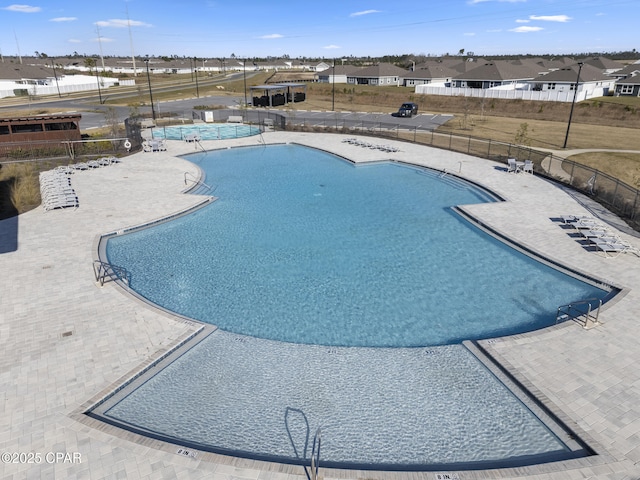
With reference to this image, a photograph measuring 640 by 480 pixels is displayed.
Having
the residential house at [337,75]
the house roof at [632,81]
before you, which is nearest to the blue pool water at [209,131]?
the residential house at [337,75]

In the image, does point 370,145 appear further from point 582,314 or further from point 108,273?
point 108,273

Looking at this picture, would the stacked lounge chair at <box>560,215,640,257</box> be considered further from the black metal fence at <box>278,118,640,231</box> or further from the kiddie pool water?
the kiddie pool water

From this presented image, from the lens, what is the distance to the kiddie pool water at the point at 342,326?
855 centimetres

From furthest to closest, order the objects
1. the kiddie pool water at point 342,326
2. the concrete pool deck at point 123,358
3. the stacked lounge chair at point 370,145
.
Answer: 1. the stacked lounge chair at point 370,145
2. the kiddie pool water at point 342,326
3. the concrete pool deck at point 123,358

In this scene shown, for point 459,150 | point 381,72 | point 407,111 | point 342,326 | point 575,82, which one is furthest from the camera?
point 381,72

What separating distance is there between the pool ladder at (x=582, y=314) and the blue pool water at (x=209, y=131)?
3334 centimetres

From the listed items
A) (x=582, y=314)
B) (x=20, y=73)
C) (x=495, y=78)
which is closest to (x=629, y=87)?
(x=495, y=78)

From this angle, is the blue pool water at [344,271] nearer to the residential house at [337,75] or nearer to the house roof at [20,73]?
the residential house at [337,75]

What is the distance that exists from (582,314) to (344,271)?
25.6 feet

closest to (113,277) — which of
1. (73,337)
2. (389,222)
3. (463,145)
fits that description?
(73,337)

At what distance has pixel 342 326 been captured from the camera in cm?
1252

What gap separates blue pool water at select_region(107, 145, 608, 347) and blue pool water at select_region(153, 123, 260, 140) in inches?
711

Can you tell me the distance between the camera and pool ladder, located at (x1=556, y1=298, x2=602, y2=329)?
1178cm

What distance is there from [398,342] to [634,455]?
5618 mm
